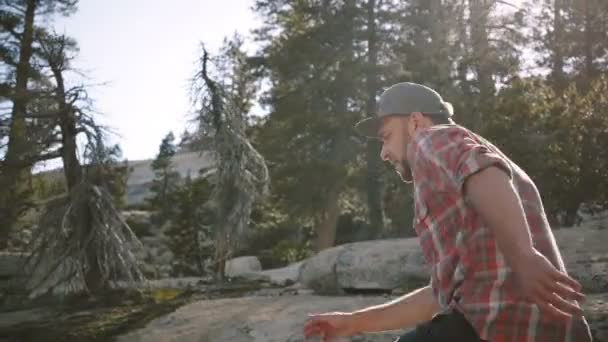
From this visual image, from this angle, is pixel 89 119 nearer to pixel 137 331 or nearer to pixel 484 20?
pixel 137 331

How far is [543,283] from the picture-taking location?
1681 millimetres

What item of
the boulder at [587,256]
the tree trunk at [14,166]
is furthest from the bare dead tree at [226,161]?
the boulder at [587,256]

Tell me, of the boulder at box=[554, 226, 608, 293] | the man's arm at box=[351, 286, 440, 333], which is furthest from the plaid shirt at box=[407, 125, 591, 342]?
the boulder at box=[554, 226, 608, 293]

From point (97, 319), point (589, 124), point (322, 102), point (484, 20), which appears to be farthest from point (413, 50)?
point (97, 319)

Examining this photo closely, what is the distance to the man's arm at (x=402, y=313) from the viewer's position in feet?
8.18

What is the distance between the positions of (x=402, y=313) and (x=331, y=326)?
30cm

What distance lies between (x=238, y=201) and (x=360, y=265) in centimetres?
316

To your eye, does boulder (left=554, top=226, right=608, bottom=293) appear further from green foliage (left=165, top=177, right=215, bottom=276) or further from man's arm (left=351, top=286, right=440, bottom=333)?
green foliage (left=165, top=177, right=215, bottom=276)

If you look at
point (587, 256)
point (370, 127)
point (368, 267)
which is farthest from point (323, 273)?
point (370, 127)

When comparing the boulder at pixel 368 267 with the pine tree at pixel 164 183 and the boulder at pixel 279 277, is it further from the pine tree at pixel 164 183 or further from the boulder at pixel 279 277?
the pine tree at pixel 164 183

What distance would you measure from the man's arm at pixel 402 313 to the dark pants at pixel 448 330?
1.25 feet

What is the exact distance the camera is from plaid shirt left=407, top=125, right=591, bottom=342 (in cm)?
190

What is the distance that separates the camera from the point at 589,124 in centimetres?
1438

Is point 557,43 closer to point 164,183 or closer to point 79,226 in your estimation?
point 164,183
